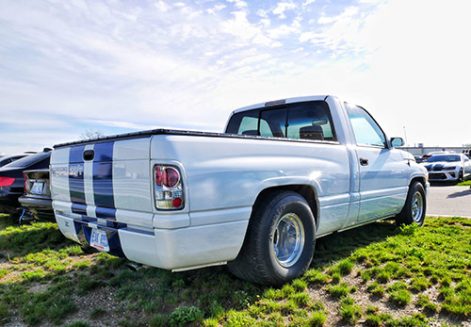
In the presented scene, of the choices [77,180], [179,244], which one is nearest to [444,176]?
[179,244]

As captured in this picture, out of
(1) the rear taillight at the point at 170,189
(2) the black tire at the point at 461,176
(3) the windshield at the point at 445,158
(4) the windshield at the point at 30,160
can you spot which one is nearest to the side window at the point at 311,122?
(1) the rear taillight at the point at 170,189

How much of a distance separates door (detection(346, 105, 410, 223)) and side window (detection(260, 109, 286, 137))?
0.88 metres

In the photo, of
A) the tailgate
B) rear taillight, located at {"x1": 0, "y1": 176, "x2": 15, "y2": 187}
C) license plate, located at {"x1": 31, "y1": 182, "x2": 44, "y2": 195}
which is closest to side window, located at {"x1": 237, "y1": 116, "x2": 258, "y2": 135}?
the tailgate

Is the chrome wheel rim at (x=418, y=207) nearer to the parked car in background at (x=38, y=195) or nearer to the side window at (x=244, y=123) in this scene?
the side window at (x=244, y=123)

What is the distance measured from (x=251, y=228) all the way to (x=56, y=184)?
2219mm

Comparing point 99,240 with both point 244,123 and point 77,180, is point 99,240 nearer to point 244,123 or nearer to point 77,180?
point 77,180

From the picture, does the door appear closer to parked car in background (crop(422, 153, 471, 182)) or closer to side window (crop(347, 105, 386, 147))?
side window (crop(347, 105, 386, 147))

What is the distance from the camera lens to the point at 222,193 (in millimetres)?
2639

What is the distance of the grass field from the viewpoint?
2.69 metres

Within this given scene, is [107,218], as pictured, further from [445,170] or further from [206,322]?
[445,170]

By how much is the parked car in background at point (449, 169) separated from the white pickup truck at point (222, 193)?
12898 mm

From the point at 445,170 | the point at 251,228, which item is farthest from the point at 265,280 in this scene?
the point at 445,170

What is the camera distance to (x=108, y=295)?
10.7 ft

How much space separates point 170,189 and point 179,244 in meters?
0.40
